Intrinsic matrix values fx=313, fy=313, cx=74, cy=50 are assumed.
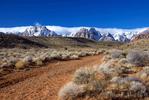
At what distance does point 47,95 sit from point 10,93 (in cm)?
186

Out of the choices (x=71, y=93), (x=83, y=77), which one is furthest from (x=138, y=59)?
(x=71, y=93)

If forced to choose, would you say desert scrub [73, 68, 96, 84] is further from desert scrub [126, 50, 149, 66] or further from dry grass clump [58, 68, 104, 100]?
desert scrub [126, 50, 149, 66]

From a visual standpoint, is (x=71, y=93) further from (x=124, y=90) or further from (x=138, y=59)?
(x=138, y=59)

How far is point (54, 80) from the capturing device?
1780 centimetres

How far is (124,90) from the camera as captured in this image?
1252 centimetres

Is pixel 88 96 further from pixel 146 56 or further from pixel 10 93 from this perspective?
pixel 146 56

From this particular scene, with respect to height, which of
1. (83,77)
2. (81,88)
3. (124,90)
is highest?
(83,77)

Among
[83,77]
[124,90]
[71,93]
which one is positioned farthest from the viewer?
[83,77]

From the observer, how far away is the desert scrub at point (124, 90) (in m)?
11.9

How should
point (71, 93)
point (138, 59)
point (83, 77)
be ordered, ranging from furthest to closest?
point (138, 59)
point (83, 77)
point (71, 93)

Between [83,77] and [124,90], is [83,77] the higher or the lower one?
the higher one

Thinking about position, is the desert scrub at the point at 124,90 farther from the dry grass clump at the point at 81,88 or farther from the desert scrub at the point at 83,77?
the desert scrub at the point at 83,77

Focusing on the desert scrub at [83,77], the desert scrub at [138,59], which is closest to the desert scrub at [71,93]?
the desert scrub at [83,77]

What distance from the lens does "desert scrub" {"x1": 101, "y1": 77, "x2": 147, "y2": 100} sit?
1188 cm
